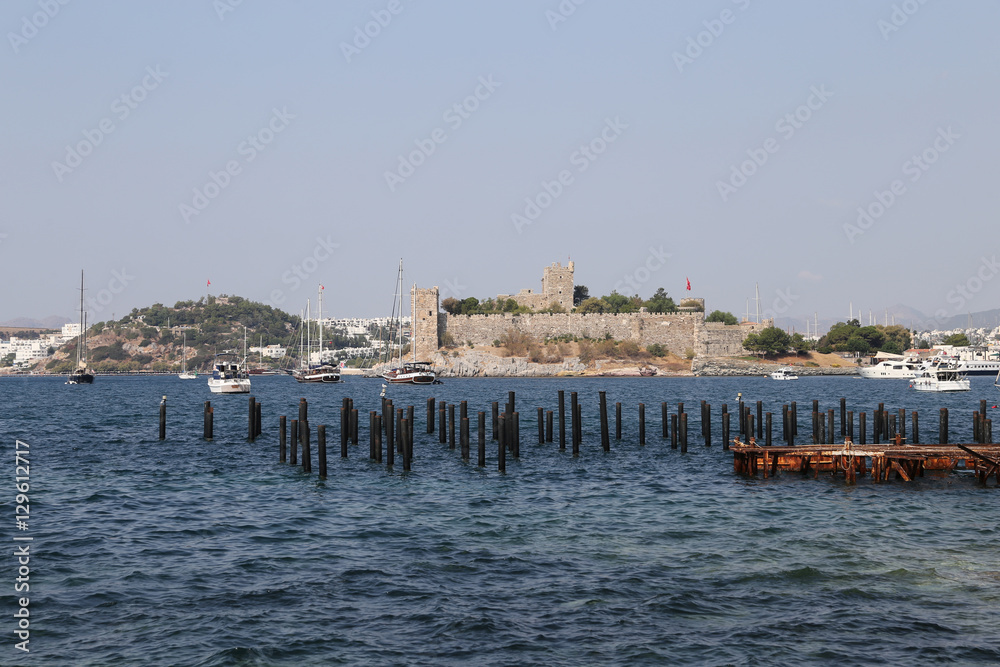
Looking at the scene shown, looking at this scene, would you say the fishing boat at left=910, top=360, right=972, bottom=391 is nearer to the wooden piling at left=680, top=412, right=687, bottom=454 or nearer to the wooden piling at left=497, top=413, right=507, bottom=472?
the wooden piling at left=680, top=412, right=687, bottom=454

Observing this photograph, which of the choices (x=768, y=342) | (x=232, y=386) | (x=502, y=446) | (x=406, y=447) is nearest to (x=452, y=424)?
(x=406, y=447)

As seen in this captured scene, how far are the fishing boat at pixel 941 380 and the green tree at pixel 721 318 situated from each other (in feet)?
156

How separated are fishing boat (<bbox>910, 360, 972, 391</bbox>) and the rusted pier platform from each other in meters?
55.9

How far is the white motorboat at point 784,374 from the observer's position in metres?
101

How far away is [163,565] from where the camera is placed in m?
14.8

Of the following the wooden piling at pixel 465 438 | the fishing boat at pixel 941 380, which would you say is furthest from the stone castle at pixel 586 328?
the wooden piling at pixel 465 438

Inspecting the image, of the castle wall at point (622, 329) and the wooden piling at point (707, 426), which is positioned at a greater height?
the castle wall at point (622, 329)

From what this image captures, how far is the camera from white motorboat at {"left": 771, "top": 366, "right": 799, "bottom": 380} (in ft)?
333

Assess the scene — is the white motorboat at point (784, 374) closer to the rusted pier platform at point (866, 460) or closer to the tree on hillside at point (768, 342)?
the tree on hillside at point (768, 342)

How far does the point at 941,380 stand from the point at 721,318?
53575mm

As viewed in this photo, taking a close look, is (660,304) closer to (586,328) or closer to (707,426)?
(586,328)

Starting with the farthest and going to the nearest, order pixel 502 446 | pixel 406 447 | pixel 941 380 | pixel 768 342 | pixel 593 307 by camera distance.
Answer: pixel 593 307, pixel 768 342, pixel 941 380, pixel 406 447, pixel 502 446

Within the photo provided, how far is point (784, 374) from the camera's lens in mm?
102188

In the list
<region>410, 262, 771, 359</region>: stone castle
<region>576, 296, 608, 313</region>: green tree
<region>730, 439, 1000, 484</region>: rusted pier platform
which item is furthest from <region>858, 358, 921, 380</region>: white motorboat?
<region>730, 439, 1000, 484</region>: rusted pier platform
